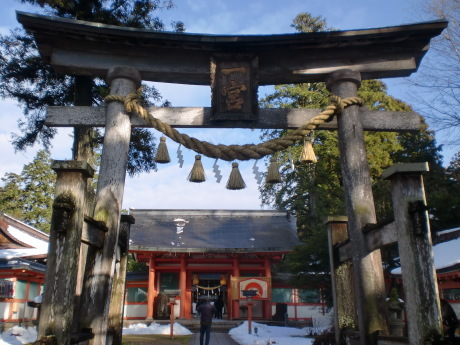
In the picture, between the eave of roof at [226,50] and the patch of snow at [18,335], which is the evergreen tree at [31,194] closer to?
the patch of snow at [18,335]

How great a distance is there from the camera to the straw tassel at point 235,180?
17.0ft

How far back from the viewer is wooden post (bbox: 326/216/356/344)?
4.99 metres

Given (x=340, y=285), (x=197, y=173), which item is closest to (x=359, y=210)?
(x=340, y=285)

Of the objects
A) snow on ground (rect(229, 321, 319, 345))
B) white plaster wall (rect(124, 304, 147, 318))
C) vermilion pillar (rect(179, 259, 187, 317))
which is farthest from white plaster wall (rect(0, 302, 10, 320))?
snow on ground (rect(229, 321, 319, 345))

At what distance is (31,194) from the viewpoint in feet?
92.8

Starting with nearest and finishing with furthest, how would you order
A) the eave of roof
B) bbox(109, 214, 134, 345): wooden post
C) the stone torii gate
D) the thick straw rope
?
the stone torii gate → the thick straw rope → the eave of roof → bbox(109, 214, 134, 345): wooden post

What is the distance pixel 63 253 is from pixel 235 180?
8.27 ft

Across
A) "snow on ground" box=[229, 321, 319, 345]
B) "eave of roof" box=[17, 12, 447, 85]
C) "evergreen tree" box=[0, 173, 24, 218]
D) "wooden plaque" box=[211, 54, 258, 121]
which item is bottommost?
"snow on ground" box=[229, 321, 319, 345]

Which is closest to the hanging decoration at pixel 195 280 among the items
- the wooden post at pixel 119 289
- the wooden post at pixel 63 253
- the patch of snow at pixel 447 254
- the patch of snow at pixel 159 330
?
the patch of snow at pixel 159 330

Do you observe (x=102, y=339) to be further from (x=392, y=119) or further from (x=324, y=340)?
(x=324, y=340)

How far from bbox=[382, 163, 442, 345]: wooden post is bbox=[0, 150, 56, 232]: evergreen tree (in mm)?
27835

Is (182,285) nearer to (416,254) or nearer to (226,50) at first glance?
(226,50)

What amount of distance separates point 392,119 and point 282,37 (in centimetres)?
169

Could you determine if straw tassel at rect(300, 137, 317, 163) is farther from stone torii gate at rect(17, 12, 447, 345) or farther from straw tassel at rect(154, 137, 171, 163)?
straw tassel at rect(154, 137, 171, 163)
